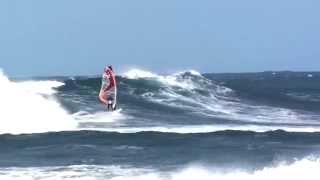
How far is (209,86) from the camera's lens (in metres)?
49.9

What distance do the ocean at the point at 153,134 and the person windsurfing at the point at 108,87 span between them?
0.70 meters

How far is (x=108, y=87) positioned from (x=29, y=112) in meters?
5.77

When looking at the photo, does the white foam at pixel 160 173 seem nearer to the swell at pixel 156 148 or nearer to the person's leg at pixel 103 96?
the swell at pixel 156 148

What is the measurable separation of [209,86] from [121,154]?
95.1 ft

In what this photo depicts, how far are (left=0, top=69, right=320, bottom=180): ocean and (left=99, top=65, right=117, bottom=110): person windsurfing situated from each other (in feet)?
2.29

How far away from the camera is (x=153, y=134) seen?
25391 millimetres

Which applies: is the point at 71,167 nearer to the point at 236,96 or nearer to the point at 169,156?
the point at 169,156

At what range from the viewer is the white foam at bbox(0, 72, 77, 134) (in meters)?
30.5

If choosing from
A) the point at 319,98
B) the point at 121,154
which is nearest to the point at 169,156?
the point at 121,154

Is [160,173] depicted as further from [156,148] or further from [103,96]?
[103,96]

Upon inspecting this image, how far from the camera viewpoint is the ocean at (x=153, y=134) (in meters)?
18.4

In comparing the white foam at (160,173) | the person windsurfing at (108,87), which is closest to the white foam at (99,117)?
the person windsurfing at (108,87)

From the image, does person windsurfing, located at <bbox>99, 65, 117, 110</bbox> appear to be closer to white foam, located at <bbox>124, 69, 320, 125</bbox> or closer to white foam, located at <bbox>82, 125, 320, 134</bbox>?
white foam, located at <bbox>82, 125, 320, 134</bbox>

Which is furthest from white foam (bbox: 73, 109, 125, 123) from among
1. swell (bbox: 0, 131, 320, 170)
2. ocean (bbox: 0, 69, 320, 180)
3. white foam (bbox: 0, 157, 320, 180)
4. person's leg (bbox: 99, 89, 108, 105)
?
white foam (bbox: 0, 157, 320, 180)
